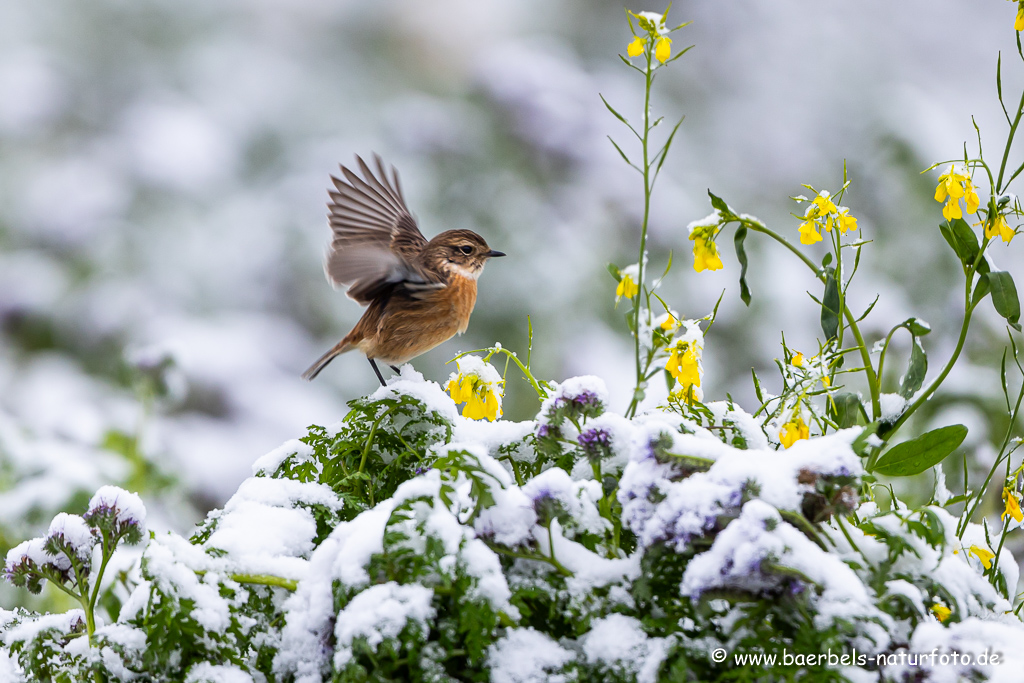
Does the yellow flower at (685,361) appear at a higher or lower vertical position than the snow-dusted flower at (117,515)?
higher

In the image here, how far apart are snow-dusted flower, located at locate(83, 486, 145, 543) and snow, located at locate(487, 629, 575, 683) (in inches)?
16.4

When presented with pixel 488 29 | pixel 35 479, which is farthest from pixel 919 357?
pixel 488 29

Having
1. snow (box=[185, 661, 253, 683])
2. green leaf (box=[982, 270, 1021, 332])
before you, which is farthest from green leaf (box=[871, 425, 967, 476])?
snow (box=[185, 661, 253, 683])

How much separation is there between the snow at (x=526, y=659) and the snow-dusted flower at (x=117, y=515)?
417 mm

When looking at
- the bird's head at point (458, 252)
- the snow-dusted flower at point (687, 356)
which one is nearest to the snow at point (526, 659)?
the snow-dusted flower at point (687, 356)

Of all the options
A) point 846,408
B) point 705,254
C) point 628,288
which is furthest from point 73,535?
point 846,408

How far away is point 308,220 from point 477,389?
3.32 meters

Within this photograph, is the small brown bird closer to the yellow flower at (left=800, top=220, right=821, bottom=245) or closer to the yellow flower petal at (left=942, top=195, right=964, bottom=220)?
the yellow flower at (left=800, top=220, right=821, bottom=245)

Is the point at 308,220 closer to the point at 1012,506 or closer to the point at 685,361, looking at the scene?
the point at 685,361

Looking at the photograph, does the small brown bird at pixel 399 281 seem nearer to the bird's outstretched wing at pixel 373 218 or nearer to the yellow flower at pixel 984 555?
the bird's outstretched wing at pixel 373 218

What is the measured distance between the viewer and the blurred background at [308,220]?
3264mm

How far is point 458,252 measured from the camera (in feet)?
6.25

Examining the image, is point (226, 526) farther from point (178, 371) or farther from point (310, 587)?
point (178, 371)

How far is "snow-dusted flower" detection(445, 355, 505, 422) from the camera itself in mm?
1151
